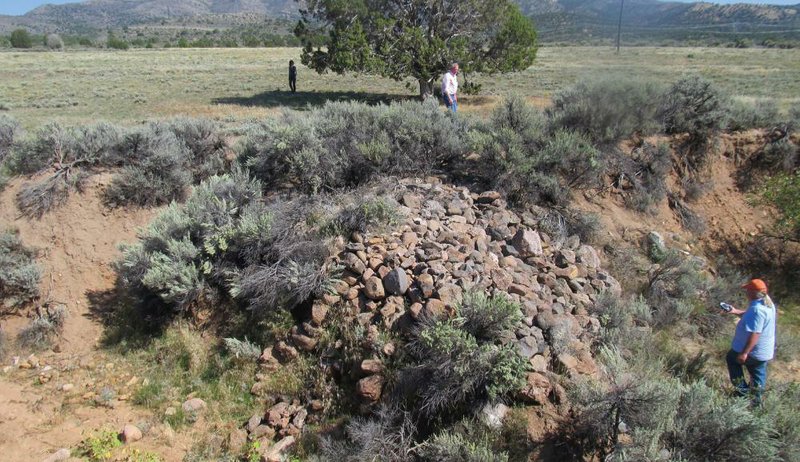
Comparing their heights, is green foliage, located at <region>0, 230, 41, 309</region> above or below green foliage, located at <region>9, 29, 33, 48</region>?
below

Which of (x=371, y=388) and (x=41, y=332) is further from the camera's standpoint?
(x=41, y=332)

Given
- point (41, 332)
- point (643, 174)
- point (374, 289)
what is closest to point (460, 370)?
point (374, 289)

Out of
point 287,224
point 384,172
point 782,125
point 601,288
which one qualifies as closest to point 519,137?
point 384,172

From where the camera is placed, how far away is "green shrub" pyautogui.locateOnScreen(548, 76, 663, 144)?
9.68 meters

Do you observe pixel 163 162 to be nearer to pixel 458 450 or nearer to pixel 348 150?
pixel 348 150

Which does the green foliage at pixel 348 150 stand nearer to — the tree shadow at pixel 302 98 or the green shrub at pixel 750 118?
the green shrub at pixel 750 118

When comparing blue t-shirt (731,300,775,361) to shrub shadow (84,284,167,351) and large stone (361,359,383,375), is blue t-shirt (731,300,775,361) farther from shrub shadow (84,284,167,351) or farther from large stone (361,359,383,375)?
shrub shadow (84,284,167,351)

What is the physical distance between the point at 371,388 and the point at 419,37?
52.9ft

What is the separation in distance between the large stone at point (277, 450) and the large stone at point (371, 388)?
834 millimetres

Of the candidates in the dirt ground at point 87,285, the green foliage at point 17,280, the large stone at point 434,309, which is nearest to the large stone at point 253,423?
the dirt ground at point 87,285

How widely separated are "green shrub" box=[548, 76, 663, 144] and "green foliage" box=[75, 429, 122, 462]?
28.3ft

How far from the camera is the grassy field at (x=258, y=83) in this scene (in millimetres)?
15119

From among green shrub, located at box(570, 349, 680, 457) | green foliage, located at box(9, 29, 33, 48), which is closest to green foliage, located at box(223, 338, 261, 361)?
green shrub, located at box(570, 349, 680, 457)

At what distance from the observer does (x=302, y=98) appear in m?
22.7
